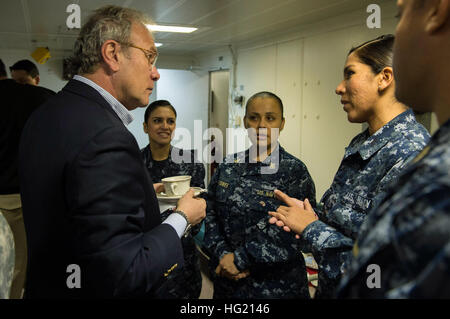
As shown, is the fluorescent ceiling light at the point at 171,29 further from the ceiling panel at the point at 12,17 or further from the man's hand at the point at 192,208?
the man's hand at the point at 192,208

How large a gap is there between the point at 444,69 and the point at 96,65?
93 centimetres

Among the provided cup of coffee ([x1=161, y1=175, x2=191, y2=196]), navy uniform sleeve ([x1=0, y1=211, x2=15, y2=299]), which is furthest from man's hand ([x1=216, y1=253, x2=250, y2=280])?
navy uniform sleeve ([x1=0, y1=211, x2=15, y2=299])

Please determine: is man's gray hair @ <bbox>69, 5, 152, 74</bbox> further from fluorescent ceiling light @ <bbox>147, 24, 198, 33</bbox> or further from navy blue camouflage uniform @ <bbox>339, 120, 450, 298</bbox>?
fluorescent ceiling light @ <bbox>147, 24, 198, 33</bbox>

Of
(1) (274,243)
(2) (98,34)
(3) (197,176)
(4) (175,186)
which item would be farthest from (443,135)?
(3) (197,176)

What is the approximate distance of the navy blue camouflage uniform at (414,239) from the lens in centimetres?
37

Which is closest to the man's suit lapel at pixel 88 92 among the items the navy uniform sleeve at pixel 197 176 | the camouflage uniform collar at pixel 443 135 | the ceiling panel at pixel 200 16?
the camouflage uniform collar at pixel 443 135

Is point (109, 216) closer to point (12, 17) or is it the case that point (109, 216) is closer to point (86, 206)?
point (86, 206)

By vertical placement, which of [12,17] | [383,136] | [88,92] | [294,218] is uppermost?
[12,17]

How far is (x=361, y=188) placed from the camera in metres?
1.22

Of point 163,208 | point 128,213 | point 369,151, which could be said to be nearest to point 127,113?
point 128,213

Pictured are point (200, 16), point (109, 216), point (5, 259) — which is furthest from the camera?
point (200, 16)

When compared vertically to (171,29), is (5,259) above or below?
below

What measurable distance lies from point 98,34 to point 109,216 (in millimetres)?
592
